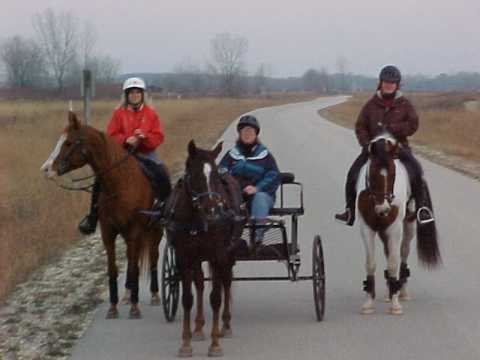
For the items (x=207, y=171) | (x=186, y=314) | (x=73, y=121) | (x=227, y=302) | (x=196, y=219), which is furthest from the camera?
(x=73, y=121)

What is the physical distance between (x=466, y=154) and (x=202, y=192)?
23156 mm

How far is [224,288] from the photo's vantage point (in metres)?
8.40

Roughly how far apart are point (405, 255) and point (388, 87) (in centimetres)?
180

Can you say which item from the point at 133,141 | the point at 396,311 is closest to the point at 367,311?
the point at 396,311

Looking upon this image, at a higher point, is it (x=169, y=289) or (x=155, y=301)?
(x=169, y=289)

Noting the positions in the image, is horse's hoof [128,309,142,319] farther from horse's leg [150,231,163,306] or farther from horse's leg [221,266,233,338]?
horse's leg [221,266,233,338]

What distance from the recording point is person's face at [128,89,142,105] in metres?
9.80

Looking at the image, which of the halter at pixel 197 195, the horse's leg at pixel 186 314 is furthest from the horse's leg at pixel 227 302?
the halter at pixel 197 195

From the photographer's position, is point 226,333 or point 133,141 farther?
point 133,141

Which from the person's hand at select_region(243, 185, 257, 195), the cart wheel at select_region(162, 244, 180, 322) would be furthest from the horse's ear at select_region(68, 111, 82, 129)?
the person's hand at select_region(243, 185, 257, 195)

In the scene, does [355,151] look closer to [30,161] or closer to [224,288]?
[30,161]

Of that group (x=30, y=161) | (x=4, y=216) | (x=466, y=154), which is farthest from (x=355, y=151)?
(x=4, y=216)

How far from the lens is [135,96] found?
9.80 metres

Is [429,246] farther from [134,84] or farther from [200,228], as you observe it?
[134,84]
